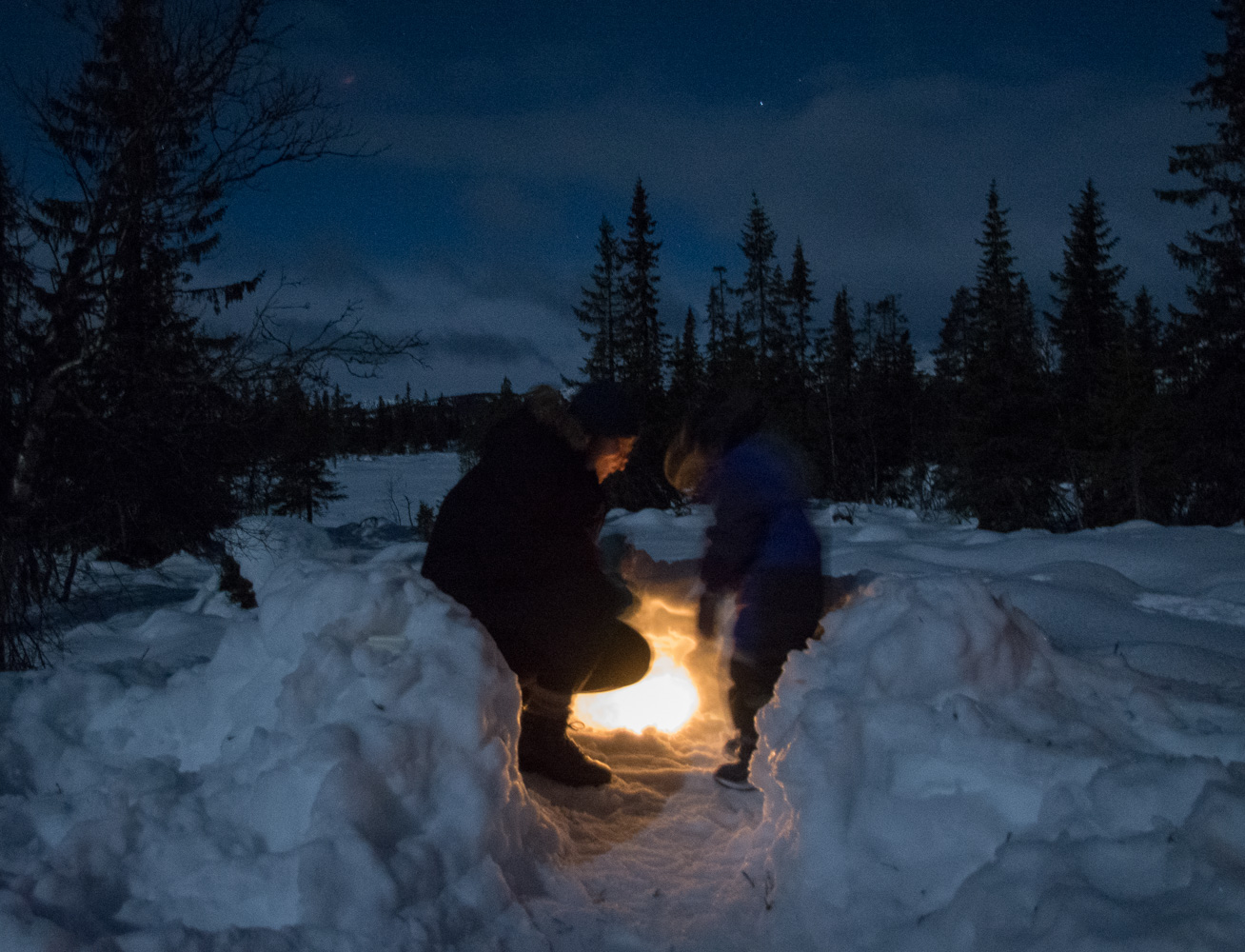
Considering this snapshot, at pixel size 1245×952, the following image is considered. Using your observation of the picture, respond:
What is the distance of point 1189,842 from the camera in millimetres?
1625

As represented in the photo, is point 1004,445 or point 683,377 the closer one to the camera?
point 1004,445

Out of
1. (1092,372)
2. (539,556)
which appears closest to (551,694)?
(539,556)

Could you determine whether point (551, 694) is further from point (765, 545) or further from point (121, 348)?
point (121, 348)

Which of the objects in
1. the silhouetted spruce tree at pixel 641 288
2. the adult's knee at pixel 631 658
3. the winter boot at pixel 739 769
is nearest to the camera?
the winter boot at pixel 739 769

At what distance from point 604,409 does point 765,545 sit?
1.05 m

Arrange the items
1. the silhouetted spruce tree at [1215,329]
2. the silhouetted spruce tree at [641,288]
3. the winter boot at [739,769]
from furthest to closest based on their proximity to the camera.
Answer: the silhouetted spruce tree at [641,288] → the silhouetted spruce tree at [1215,329] → the winter boot at [739,769]

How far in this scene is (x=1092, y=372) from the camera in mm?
25469

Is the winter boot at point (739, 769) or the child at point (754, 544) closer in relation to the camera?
the winter boot at point (739, 769)

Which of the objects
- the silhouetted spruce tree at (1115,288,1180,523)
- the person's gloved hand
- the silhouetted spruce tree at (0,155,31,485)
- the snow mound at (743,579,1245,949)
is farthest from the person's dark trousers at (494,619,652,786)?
the silhouetted spruce tree at (1115,288,1180,523)

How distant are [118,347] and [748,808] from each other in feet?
17.5

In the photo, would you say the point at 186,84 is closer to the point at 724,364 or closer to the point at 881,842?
the point at 881,842

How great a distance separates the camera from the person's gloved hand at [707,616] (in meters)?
4.35

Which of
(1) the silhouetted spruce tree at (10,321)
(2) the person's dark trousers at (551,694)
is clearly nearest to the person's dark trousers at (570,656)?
(2) the person's dark trousers at (551,694)

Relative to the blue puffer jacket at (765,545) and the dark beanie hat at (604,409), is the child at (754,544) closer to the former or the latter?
the blue puffer jacket at (765,545)
